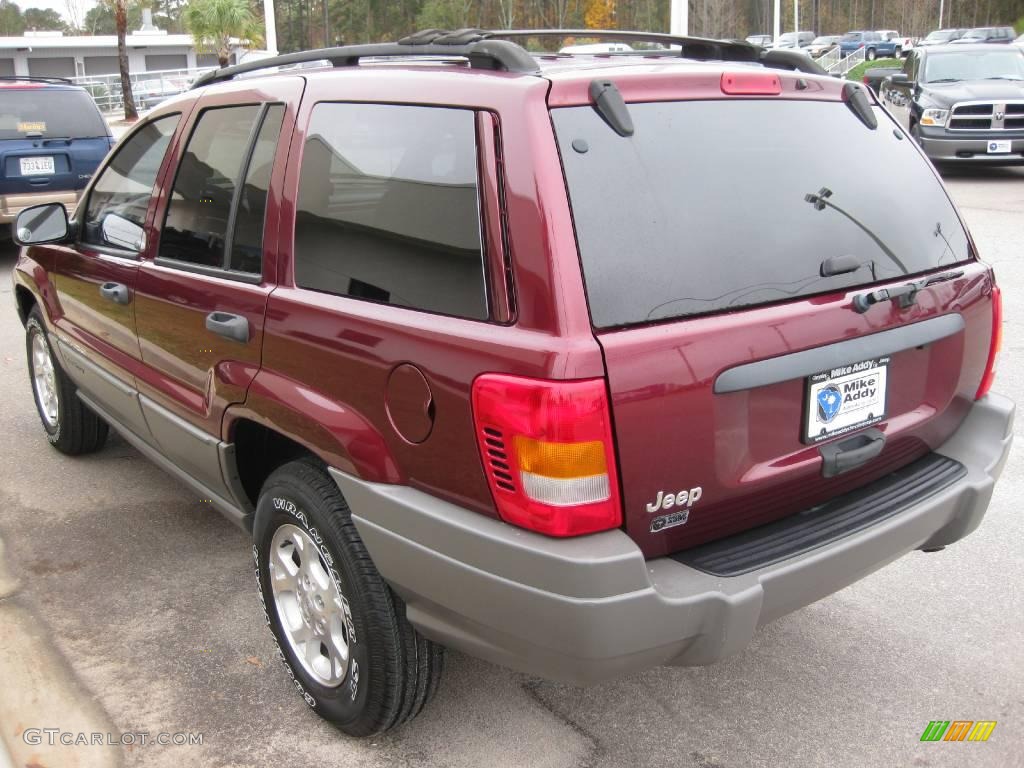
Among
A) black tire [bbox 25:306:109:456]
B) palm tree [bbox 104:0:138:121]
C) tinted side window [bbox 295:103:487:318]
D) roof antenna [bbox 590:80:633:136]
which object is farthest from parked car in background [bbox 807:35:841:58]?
roof antenna [bbox 590:80:633:136]

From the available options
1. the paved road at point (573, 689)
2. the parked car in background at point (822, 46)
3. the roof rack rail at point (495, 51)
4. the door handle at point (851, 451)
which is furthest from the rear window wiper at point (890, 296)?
the parked car in background at point (822, 46)

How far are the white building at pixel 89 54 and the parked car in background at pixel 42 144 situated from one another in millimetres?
51211

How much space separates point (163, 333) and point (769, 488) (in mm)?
2195

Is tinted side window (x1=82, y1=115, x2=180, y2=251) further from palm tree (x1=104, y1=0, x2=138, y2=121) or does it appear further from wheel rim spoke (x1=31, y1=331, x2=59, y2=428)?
palm tree (x1=104, y1=0, x2=138, y2=121)

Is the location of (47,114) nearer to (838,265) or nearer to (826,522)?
(838,265)

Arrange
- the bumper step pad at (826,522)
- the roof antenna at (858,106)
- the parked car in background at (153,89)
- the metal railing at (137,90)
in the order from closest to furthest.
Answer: the bumper step pad at (826,522) → the roof antenna at (858,106) → the parked car in background at (153,89) → the metal railing at (137,90)

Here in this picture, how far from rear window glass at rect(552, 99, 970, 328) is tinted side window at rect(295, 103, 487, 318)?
0.93ft

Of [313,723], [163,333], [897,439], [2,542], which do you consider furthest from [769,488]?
[2,542]

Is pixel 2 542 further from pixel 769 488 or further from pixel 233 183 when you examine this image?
pixel 769 488

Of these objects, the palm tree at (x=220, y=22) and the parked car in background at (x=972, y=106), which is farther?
the palm tree at (x=220, y=22)

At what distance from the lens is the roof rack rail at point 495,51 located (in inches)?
97.7

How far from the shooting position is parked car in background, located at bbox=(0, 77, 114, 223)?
10188 millimetres

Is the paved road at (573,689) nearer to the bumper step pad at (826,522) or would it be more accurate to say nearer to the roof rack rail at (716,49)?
the bumper step pad at (826,522)

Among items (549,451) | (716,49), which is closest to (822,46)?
(716,49)
